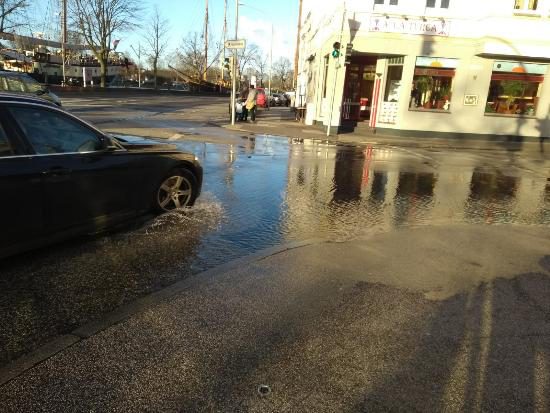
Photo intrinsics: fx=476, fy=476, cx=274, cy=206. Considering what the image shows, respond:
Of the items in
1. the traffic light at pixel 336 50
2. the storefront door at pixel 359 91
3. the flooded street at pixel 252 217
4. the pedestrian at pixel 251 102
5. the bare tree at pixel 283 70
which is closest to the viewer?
the flooded street at pixel 252 217

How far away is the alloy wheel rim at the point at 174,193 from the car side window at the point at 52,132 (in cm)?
123

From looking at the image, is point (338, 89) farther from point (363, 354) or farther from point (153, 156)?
point (363, 354)

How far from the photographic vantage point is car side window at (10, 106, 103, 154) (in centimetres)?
453

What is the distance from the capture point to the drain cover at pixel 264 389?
281cm

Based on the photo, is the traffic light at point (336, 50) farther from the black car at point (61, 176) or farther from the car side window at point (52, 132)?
the car side window at point (52, 132)

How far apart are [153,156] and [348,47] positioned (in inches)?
571

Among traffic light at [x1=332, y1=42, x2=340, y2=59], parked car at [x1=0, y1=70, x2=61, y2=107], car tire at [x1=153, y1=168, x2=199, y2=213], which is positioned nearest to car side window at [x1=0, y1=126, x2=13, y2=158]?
car tire at [x1=153, y1=168, x2=199, y2=213]

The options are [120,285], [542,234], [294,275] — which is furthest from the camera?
[542,234]

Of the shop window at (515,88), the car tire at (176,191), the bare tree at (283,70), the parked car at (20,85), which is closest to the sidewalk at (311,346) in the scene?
the car tire at (176,191)

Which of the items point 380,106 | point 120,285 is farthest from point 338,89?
point 120,285

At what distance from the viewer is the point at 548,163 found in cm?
1534

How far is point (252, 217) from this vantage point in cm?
670

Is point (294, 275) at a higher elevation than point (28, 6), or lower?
lower

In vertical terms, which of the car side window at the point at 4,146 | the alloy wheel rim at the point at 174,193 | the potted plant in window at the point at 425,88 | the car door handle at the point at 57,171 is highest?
the potted plant in window at the point at 425,88
